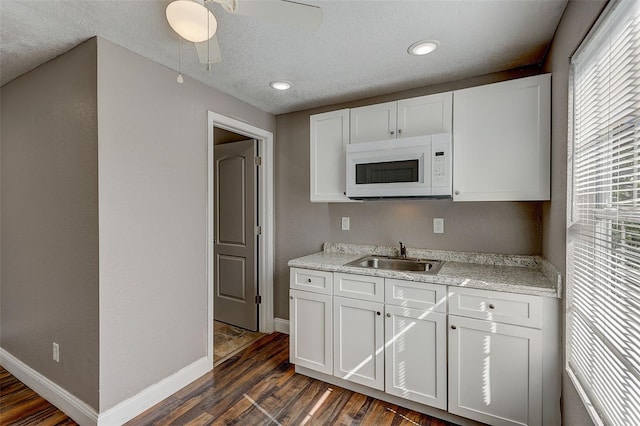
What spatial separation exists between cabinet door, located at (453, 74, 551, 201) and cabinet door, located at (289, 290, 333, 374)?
4.23ft

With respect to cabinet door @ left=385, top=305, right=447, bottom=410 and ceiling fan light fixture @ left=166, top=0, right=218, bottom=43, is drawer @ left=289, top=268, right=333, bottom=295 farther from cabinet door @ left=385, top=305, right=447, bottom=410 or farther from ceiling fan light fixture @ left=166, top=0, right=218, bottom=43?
ceiling fan light fixture @ left=166, top=0, right=218, bottom=43

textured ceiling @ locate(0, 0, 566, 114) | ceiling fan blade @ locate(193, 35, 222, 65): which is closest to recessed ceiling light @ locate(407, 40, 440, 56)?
textured ceiling @ locate(0, 0, 566, 114)

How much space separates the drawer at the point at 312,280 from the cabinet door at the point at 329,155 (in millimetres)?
657

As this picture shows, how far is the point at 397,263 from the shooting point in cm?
260

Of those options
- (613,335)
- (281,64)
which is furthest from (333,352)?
(281,64)

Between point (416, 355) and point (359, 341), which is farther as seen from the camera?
point (359, 341)

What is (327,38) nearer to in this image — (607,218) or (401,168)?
(401,168)

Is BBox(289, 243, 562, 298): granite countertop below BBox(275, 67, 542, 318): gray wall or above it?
below

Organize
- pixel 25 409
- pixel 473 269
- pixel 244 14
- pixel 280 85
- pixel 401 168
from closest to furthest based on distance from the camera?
pixel 244 14 < pixel 25 409 < pixel 473 269 < pixel 401 168 < pixel 280 85

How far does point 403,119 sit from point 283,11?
1.37 meters

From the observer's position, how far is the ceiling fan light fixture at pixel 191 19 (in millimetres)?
1237

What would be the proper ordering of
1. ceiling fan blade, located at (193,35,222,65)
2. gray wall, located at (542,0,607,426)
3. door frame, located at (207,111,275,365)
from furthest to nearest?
door frame, located at (207,111,275,365) → ceiling fan blade, located at (193,35,222,65) → gray wall, located at (542,0,607,426)

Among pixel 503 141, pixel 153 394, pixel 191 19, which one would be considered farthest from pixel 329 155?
pixel 153 394

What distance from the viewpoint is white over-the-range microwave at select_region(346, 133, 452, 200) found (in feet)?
7.04
